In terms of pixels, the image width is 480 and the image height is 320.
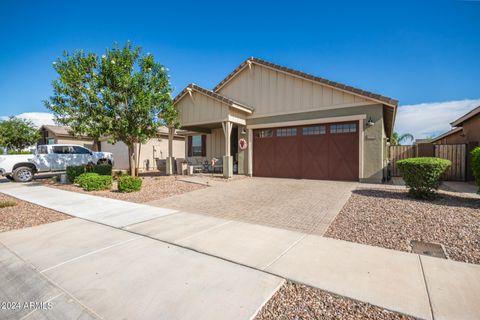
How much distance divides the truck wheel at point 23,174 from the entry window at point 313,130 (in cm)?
1518

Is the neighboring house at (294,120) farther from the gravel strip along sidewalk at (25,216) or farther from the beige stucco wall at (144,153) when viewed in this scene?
the beige stucco wall at (144,153)

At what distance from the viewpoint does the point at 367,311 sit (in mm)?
2248

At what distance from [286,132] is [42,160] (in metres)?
14.0

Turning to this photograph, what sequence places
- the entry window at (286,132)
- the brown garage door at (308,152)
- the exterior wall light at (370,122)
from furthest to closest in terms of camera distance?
1. the entry window at (286,132)
2. the brown garage door at (308,152)
3. the exterior wall light at (370,122)

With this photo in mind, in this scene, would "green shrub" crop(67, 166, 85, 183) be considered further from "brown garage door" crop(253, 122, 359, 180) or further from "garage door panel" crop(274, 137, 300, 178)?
"garage door panel" crop(274, 137, 300, 178)

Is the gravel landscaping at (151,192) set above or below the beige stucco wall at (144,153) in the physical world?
below

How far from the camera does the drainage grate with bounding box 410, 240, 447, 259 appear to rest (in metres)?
3.52

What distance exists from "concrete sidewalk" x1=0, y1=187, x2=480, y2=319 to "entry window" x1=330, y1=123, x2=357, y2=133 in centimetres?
800

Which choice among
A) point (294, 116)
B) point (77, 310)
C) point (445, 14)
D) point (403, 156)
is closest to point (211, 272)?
point (77, 310)

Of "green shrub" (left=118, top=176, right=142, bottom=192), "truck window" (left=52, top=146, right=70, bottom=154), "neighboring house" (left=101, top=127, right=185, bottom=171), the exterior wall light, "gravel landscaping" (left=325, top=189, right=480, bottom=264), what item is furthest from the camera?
"neighboring house" (left=101, top=127, right=185, bottom=171)

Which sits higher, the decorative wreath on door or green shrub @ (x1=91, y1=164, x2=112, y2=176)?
the decorative wreath on door

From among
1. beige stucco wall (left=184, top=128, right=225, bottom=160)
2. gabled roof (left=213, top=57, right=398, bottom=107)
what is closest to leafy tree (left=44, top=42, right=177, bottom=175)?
gabled roof (left=213, top=57, right=398, bottom=107)

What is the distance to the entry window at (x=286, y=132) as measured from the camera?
12.1 m

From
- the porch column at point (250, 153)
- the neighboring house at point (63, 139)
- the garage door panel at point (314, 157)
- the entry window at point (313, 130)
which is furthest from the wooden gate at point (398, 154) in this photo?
the neighboring house at point (63, 139)
